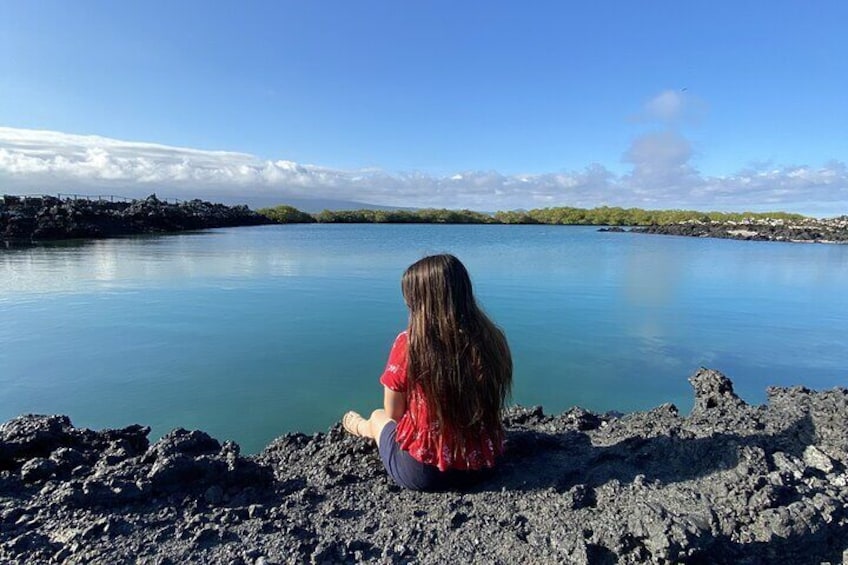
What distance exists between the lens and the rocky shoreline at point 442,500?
2377 mm

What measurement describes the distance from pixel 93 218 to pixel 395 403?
3207 centimetres

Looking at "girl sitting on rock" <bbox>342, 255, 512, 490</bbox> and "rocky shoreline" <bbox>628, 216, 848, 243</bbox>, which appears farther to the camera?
"rocky shoreline" <bbox>628, 216, 848, 243</bbox>

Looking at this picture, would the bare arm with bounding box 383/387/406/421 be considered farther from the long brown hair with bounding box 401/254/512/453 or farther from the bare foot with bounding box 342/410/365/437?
the bare foot with bounding box 342/410/365/437

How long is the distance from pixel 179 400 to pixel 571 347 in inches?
213

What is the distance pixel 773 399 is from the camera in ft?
14.9

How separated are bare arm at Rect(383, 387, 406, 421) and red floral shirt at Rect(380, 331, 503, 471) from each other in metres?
0.02

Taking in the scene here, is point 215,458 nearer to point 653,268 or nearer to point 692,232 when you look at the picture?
point 653,268

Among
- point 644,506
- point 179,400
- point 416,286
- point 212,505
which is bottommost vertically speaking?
point 179,400

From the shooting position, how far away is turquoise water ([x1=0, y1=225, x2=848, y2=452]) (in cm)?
561

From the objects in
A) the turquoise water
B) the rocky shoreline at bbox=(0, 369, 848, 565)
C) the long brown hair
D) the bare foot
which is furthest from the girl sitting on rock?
the turquoise water

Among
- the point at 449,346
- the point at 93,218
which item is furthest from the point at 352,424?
the point at 93,218

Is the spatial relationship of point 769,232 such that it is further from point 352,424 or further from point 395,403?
point 395,403

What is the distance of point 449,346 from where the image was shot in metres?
2.73

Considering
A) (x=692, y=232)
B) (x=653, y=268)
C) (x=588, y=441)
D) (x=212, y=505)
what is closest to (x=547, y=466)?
(x=588, y=441)
